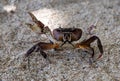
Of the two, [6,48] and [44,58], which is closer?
[44,58]

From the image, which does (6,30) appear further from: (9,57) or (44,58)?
(44,58)

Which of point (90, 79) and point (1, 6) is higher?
point (1, 6)

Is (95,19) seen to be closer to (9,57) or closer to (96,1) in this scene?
(96,1)

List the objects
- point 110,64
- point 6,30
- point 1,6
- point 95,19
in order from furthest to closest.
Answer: point 1,6 < point 95,19 < point 6,30 < point 110,64

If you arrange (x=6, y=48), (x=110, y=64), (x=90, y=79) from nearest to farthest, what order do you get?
1. (x=90, y=79)
2. (x=110, y=64)
3. (x=6, y=48)

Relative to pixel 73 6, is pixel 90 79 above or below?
below

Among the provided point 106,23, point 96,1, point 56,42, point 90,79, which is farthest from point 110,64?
point 96,1

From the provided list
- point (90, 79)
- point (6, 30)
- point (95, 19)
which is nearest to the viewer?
point (90, 79)

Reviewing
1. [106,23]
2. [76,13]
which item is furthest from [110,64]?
[76,13]

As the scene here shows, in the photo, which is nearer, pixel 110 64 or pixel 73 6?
pixel 110 64
